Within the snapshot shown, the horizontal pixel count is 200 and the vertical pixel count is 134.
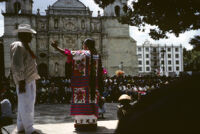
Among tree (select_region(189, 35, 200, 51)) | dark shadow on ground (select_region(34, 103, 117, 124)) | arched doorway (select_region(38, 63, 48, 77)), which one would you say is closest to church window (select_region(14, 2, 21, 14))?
arched doorway (select_region(38, 63, 48, 77))

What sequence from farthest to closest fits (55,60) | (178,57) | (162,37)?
(178,57) → (55,60) → (162,37)

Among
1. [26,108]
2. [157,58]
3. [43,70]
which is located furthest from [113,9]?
[157,58]

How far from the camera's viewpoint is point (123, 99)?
4328 mm

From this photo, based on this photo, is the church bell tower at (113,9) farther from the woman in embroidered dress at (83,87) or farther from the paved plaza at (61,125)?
the woman in embroidered dress at (83,87)

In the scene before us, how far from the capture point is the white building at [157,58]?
3456 inches

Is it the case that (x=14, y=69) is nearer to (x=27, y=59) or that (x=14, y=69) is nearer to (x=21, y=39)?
(x=27, y=59)

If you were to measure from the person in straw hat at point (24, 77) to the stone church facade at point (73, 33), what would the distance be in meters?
35.5

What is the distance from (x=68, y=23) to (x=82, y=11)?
318 cm

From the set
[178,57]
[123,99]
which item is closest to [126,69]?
[123,99]

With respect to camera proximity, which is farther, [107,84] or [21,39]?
[107,84]

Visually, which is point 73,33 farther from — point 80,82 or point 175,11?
point 80,82

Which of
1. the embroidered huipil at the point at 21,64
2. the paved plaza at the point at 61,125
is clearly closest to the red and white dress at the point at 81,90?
the paved plaza at the point at 61,125

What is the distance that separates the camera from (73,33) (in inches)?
1594

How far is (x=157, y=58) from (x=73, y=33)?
55342 millimetres
